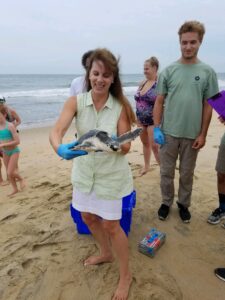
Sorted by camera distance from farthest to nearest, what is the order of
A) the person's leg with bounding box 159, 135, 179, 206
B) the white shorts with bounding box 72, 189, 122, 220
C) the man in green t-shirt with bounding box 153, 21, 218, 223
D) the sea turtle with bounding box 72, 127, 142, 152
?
the person's leg with bounding box 159, 135, 179, 206
the man in green t-shirt with bounding box 153, 21, 218, 223
the white shorts with bounding box 72, 189, 122, 220
the sea turtle with bounding box 72, 127, 142, 152

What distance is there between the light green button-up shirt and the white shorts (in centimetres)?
5

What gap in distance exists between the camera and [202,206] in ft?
11.4

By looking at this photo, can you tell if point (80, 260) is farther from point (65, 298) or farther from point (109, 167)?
point (109, 167)

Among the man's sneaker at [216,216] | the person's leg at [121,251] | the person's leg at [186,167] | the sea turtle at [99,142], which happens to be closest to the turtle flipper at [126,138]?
the sea turtle at [99,142]

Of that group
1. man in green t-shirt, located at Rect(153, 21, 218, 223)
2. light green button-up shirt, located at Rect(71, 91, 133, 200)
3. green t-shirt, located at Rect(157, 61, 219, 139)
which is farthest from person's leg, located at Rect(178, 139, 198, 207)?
light green button-up shirt, located at Rect(71, 91, 133, 200)

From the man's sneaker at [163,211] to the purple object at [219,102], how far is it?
122 centimetres

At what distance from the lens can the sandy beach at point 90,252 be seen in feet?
7.30

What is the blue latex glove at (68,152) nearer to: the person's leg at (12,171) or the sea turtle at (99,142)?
the sea turtle at (99,142)

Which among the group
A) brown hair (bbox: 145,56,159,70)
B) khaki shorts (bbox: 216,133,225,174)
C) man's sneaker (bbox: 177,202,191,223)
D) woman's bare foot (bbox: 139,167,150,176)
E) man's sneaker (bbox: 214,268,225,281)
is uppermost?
brown hair (bbox: 145,56,159,70)

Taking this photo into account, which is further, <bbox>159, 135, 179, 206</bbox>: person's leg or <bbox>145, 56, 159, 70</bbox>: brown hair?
<bbox>145, 56, 159, 70</bbox>: brown hair

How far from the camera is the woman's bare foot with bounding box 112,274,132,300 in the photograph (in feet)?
7.00

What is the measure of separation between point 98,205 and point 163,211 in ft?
4.56

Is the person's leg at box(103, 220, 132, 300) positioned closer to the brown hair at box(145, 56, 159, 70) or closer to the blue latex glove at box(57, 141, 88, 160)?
the blue latex glove at box(57, 141, 88, 160)

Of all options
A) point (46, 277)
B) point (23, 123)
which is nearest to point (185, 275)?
point (46, 277)
